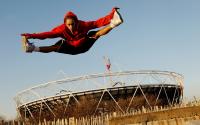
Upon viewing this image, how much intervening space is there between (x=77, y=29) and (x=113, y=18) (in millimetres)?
864

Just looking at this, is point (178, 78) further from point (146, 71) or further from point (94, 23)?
point (94, 23)

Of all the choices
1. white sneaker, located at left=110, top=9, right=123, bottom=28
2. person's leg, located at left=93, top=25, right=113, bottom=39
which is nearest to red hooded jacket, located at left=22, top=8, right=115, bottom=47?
person's leg, located at left=93, top=25, right=113, bottom=39

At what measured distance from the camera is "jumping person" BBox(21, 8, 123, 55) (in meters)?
7.12

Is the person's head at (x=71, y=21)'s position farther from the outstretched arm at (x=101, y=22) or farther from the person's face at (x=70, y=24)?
the outstretched arm at (x=101, y=22)

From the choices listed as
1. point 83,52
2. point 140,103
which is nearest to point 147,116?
point 83,52

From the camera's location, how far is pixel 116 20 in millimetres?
6719

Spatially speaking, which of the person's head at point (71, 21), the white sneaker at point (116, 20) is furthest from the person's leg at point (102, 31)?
the person's head at point (71, 21)

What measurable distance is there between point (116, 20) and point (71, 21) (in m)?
1.04

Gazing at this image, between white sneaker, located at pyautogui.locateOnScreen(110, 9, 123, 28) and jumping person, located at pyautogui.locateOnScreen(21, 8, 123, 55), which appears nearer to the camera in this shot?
white sneaker, located at pyautogui.locateOnScreen(110, 9, 123, 28)

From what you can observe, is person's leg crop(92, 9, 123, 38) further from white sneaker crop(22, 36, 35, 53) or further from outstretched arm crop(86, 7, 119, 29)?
white sneaker crop(22, 36, 35, 53)

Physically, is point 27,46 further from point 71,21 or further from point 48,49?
point 71,21

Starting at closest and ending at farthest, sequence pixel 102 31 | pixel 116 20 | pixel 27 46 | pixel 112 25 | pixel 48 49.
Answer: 1. pixel 116 20
2. pixel 112 25
3. pixel 27 46
4. pixel 102 31
5. pixel 48 49

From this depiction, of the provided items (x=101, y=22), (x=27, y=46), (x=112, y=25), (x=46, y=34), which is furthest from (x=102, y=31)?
(x=27, y=46)

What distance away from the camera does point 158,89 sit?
55750 millimetres
